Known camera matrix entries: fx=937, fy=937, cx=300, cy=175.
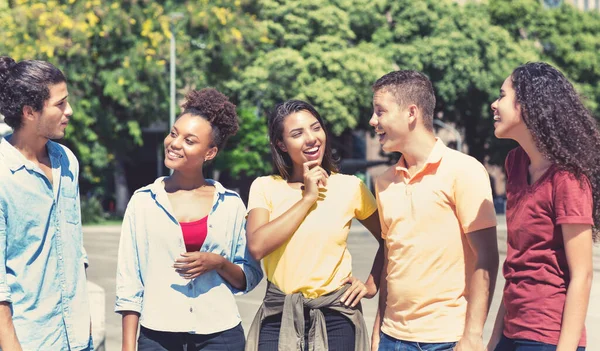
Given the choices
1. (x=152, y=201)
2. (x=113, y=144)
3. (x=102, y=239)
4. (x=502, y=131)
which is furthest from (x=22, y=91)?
(x=113, y=144)

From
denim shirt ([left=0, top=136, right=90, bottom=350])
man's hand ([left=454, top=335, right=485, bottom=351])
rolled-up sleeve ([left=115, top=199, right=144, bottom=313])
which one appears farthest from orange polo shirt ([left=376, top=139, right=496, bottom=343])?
denim shirt ([left=0, top=136, right=90, bottom=350])

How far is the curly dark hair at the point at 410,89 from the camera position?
380cm

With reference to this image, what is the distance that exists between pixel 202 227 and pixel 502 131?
131 centimetres

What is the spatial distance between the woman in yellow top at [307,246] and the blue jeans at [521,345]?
2.36 feet

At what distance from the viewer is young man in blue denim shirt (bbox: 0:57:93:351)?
135 inches

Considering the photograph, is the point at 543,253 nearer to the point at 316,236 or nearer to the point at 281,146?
the point at 316,236

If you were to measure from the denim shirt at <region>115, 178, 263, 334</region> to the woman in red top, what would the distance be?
120cm

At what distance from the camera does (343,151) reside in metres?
49.6

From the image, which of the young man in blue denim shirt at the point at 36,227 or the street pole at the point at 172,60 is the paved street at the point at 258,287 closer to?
the street pole at the point at 172,60

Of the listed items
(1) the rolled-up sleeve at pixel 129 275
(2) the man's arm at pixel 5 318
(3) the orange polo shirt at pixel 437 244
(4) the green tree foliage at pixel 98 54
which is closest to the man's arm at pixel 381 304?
(3) the orange polo shirt at pixel 437 244

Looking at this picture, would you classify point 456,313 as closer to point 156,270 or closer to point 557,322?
point 557,322

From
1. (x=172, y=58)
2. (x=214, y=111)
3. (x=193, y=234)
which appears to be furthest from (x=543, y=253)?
(x=172, y=58)

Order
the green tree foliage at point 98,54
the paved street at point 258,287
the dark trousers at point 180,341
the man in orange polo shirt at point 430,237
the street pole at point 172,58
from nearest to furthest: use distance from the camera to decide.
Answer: the man in orange polo shirt at point 430,237, the dark trousers at point 180,341, the paved street at point 258,287, the green tree foliage at point 98,54, the street pole at point 172,58

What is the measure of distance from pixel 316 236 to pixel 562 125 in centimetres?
116
